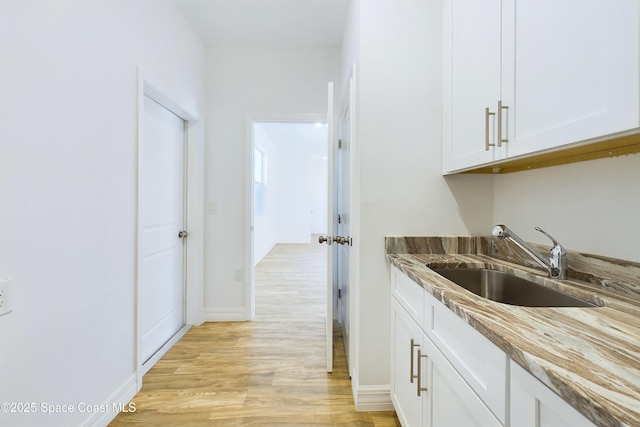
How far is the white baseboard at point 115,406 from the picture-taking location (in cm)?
138

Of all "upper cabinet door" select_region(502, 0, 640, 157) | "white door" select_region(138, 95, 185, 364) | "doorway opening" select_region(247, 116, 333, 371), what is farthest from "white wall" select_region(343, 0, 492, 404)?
"doorway opening" select_region(247, 116, 333, 371)

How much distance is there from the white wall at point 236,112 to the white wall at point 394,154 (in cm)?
126

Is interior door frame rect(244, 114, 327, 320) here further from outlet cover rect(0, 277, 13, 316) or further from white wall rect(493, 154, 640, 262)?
white wall rect(493, 154, 640, 262)

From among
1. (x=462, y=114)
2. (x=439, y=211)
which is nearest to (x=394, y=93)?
(x=462, y=114)

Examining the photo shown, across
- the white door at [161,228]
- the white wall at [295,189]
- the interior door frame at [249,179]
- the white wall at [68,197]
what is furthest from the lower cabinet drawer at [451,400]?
the white wall at [295,189]

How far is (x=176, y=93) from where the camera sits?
2176 millimetres

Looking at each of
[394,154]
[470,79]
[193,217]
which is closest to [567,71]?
[470,79]

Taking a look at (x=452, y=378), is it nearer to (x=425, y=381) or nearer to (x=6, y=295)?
(x=425, y=381)

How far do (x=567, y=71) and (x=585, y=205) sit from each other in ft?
1.73

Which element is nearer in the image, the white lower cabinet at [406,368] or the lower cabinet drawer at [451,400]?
the lower cabinet drawer at [451,400]

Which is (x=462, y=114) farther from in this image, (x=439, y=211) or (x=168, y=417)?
(x=168, y=417)

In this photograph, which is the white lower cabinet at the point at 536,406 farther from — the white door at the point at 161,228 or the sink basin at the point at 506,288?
the white door at the point at 161,228

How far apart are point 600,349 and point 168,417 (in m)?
1.85

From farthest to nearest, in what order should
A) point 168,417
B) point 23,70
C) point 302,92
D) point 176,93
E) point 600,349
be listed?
point 302,92, point 176,93, point 168,417, point 23,70, point 600,349
